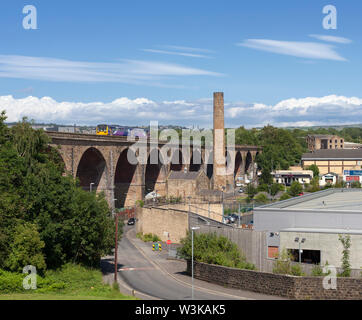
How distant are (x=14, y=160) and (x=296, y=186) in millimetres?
57722

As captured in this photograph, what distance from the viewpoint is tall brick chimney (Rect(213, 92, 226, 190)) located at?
100125 millimetres

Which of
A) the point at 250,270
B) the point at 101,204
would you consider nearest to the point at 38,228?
the point at 101,204

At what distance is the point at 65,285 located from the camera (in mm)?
33656

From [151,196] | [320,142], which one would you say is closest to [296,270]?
[151,196]

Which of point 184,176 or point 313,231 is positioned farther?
point 184,176

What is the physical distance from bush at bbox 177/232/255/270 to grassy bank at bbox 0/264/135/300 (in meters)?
6.53

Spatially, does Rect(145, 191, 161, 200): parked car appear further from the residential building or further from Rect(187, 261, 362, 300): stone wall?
the residential building

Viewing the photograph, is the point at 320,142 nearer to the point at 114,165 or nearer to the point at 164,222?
the point at 114,165

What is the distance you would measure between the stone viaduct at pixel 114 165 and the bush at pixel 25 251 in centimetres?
2233

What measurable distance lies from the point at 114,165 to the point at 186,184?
41.3 ft

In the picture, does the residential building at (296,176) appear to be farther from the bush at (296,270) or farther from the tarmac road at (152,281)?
the bush at (296,270)

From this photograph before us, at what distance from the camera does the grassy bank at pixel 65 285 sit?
2982cm
